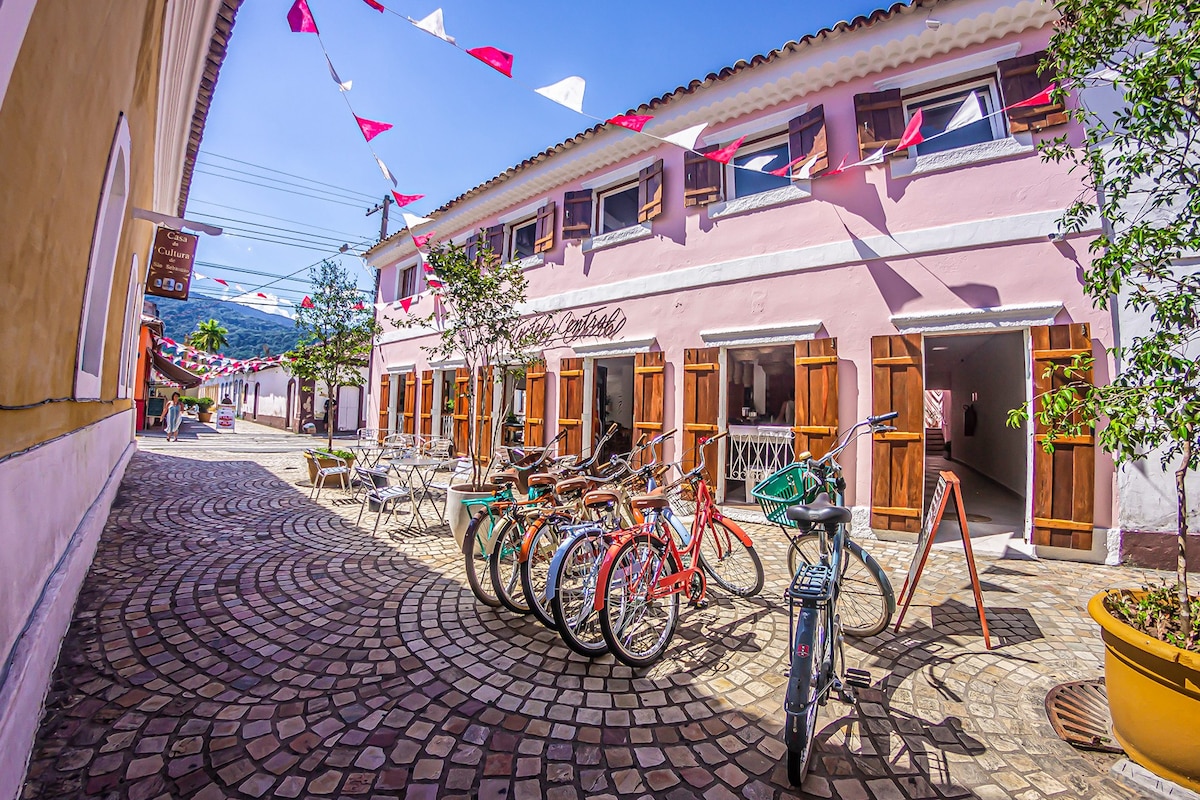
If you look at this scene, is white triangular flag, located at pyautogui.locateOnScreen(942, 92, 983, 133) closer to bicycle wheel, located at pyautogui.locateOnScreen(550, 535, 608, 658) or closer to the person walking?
bicycle wheel, located at pyautogui.locateOnScreen(550, 535, 608, 658)

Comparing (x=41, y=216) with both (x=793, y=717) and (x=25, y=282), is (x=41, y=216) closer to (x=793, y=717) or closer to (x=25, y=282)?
(x=25, y=282)

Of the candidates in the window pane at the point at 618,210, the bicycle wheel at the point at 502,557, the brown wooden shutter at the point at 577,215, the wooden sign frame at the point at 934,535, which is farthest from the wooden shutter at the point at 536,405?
the wooden sign frame at the point at 934,535

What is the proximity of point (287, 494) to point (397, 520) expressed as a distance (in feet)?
9.05

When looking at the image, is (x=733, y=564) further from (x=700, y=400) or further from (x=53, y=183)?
(x=53, y=183)

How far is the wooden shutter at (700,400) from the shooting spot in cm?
646

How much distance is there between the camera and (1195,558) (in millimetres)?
4223

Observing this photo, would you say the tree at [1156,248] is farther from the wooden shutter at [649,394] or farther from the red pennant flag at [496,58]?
the wooden shutter at [649,394]

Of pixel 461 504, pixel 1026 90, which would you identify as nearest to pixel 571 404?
pixel 461 504

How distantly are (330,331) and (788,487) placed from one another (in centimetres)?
862

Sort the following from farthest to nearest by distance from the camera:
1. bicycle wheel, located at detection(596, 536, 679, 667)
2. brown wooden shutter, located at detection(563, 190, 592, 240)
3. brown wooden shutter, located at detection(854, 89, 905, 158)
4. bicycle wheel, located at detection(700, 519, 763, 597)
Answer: brown wooden shutter, located at detection(563, 190, 592, 240)
brown wooden shutter, located at detection(854, 89, 905, 158)
bicycle wheel, located at detection(700, 519, 763, 597)
bicycle wheel, located at detection(596, 536, 679, 667)

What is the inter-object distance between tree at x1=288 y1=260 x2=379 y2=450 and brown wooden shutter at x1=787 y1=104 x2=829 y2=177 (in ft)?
25.1

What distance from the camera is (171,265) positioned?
6742mm

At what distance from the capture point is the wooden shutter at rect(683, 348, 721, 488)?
21.2 ft

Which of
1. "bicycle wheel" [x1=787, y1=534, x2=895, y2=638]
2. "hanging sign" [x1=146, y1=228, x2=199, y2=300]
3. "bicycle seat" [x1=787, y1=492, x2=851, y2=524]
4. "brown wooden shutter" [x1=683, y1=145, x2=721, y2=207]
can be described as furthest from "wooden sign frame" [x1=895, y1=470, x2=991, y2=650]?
"hanging sign" [x1=146, y1=228, x2=199, y2=300]
